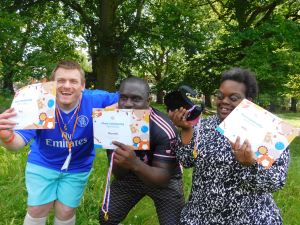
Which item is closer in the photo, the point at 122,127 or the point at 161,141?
the point at 122,127

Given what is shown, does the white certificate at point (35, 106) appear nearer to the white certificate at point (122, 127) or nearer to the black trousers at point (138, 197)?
the white certificate at point (122, 127)

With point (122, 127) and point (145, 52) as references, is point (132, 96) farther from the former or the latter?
point (145, 52)

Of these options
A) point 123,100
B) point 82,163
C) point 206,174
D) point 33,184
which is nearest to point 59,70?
point 123,100

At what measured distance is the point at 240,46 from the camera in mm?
8258

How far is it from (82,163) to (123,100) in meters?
0.93

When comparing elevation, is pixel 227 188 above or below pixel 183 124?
below

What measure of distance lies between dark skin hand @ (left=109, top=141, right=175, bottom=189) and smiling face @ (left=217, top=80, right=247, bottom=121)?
67 cm

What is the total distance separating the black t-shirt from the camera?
2.11m

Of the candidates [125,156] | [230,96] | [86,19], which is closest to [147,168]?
[125,156]

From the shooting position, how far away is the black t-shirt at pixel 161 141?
2.11 m

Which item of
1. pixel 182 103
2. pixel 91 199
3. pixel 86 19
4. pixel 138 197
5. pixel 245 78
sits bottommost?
pixel 91 199

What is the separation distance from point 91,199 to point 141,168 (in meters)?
2.00

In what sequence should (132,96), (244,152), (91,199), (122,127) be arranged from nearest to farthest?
(244,152) < (122,127) < (132,96) < (91,199)

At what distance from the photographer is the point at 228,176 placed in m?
1.83
